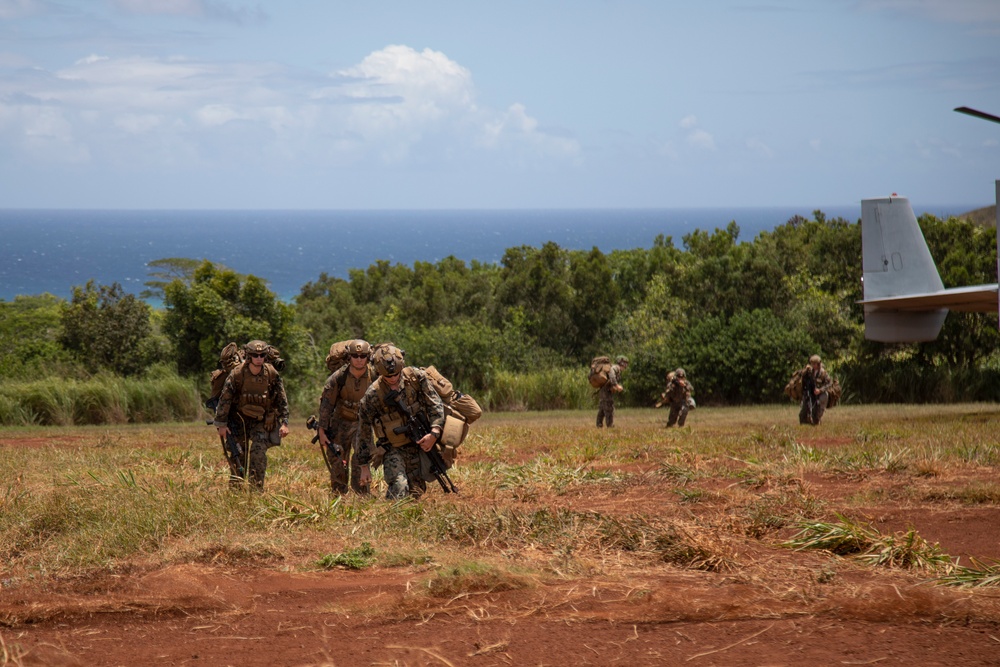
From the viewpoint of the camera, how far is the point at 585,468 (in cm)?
1255

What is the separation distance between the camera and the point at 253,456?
10547 millimetres

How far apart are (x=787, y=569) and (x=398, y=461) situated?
11.9ft

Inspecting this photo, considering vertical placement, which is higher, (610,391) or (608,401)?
(610,391)

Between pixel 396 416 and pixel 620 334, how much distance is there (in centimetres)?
2570

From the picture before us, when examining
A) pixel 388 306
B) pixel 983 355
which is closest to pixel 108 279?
pixel 388 306

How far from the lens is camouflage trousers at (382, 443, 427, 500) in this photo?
9422mm

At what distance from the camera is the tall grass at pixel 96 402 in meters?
21.9

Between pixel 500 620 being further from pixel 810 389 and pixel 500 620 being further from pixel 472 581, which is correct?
pixel 810 389

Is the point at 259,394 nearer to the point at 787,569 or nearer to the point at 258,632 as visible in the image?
the point at 258,632

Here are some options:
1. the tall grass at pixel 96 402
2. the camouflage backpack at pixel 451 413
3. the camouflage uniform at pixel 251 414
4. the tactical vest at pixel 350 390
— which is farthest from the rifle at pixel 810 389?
the tall grass at pixel 96 402

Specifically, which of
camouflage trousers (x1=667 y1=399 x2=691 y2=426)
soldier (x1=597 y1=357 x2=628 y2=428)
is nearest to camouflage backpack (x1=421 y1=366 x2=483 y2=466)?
soldier (x1=597 y1=357 x2=628 y2=428)

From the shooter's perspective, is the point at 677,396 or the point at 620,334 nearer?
the point at 677,396

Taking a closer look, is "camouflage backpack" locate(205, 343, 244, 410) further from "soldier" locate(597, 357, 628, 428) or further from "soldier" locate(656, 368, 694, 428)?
"soldier" locate(656, 368, 694, 428)

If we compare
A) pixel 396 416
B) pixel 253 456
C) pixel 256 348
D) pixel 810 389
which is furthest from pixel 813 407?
pixel 256 348
